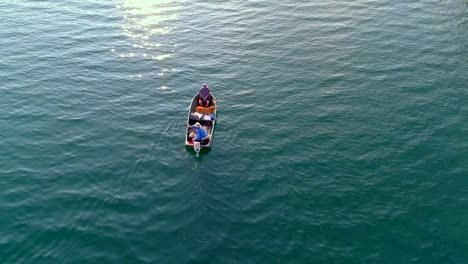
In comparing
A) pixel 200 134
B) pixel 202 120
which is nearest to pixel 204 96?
pixel 202 120

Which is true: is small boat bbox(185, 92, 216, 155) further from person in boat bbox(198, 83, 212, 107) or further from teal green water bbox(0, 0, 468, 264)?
teal green water bbox(0, 0, 468, 264)

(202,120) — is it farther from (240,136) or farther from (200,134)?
(240,136)

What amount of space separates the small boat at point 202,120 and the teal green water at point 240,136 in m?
1.03

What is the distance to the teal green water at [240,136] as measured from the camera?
102 ft

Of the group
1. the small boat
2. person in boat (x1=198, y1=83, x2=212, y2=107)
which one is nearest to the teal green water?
the small boat

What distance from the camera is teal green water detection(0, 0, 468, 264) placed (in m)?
31.1

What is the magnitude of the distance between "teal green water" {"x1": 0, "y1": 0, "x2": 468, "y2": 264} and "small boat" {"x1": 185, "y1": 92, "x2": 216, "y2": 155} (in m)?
1.03

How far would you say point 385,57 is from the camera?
5428 cm

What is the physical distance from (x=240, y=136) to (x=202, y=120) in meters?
4.38

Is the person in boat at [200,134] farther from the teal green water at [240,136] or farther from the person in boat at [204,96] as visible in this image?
the person in boat at [204,96]

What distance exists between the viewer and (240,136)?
138 ft

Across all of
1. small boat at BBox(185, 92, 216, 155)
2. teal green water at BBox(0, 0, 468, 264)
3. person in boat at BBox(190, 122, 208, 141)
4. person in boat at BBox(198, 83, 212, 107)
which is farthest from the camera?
person in boat at BBox(198, 83, 212, 107)

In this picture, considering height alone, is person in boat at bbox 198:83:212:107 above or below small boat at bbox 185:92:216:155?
above

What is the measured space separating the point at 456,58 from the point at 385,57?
29.5 feet
